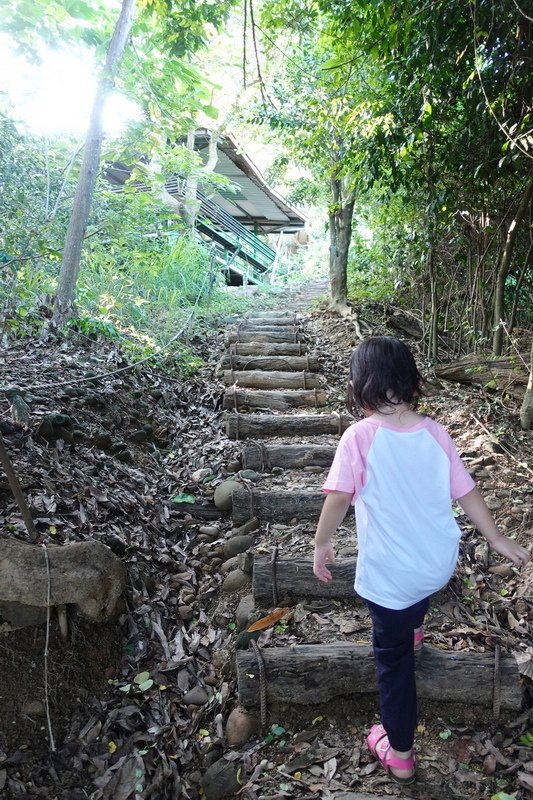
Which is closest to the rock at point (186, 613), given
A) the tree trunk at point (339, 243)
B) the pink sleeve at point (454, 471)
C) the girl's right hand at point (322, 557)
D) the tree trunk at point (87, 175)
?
the girl's right hand at point (322, 557)

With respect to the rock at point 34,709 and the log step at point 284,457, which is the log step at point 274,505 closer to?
the log step at point 284,457

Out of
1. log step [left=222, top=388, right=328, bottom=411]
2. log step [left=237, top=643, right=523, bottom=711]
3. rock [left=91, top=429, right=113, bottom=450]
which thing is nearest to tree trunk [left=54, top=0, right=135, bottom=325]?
rock [left=91, top=429, right=113, bottom=450]

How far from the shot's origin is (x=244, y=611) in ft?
9.47

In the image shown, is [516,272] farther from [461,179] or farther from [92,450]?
[92,450]

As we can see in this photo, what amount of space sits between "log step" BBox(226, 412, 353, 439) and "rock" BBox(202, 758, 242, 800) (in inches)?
117

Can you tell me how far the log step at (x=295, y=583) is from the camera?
2.92 m

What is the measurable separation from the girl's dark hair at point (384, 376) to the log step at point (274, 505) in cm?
195

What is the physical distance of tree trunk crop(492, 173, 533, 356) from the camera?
477 centimetres

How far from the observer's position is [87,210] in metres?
5.23

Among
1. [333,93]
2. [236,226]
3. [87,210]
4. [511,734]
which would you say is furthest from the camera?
[236,226]

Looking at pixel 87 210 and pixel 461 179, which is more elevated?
pixel 461 179

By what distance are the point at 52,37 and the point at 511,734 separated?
6.23 metres

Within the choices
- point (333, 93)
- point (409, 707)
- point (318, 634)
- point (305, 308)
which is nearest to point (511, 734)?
point (409, 707)

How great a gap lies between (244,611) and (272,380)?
11.6 ft
